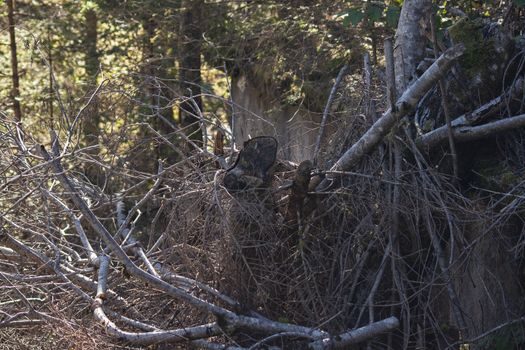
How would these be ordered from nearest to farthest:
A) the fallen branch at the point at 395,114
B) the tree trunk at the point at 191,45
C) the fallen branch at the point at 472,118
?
1. the fallen branch at the point at 395,114
2. the fallen branch at the point at 472,118
3. the tree trunk at the point at 191,45

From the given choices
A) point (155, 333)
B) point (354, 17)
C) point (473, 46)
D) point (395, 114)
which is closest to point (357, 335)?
point (155, 333)

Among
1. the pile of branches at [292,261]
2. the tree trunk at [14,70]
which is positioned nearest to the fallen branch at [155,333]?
the pile of branches at [292,261]

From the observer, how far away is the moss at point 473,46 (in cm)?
692

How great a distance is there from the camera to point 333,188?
21.9ft

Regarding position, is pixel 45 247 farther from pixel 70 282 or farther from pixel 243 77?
pixel 243 77

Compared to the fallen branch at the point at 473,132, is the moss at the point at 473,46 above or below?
above

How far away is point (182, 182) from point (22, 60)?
7545 millimetres

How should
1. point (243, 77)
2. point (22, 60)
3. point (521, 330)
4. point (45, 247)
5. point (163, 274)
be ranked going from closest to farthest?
point (521, 330) → point (163, 274) → point (45, 247) → point (243, 77) → point (22, 60)

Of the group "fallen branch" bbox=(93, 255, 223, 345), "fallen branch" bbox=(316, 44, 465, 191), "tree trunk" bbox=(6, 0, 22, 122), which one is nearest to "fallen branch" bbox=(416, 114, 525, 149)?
"fallen branch" bbox=(316, 44, 465, 191)

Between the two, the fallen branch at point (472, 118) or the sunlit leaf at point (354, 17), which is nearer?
the fallen branch at point (472, 118)

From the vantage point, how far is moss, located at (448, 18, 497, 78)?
692 centimetres

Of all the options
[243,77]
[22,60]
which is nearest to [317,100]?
[243,77]

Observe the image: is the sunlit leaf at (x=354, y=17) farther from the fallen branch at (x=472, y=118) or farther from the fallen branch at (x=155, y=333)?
the fallen branch at (x=155, y=333)

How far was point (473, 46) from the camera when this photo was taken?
697 cm
